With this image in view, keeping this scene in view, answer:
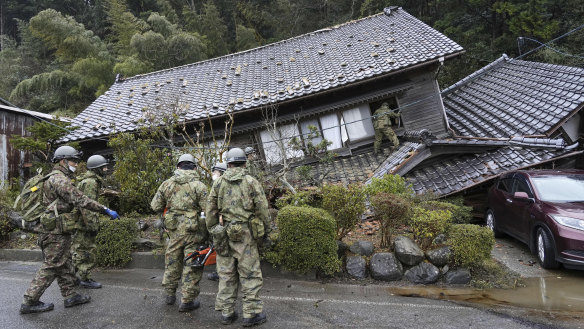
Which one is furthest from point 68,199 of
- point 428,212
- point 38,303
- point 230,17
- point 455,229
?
point 230,17

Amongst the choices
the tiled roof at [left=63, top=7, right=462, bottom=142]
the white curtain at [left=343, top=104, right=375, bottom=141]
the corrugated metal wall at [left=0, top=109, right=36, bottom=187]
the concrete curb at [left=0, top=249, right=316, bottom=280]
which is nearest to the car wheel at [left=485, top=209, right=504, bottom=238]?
the white curtain at [left=343, top=104, right=375, bottom=141]

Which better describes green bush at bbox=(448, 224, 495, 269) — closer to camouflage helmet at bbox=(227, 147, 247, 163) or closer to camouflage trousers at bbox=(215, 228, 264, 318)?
camouflage trousers at bbox=(215, 228, 264, 318)

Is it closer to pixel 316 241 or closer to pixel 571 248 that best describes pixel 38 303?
pixel 316 241

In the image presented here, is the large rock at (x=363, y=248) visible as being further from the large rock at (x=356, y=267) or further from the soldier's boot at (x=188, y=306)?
the soldier's boot at (x=188, y=306)

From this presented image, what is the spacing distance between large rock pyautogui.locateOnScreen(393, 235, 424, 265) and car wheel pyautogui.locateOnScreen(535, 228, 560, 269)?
7.37 ft

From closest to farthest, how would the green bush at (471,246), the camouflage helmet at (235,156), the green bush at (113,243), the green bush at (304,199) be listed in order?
the camouflage helmet at (235,156) < the green bush at (471,246) < the green bush at (304,199) < the green bush at (113,243)

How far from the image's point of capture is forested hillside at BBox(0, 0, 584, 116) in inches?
635

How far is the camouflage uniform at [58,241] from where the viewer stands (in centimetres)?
454

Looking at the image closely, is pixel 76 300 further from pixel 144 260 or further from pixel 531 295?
pixel 531 295

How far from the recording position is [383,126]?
34.0 feet

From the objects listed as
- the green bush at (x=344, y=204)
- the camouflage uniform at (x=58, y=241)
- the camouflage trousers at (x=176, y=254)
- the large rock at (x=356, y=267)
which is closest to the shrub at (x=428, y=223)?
the green bush at (x=344, y=204)

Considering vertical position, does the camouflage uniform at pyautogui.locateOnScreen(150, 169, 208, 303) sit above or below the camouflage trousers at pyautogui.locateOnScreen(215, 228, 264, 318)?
above

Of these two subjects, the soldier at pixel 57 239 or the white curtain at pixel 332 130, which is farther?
the white curtain at pixel 332 130

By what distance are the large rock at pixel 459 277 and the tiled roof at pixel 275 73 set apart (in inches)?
233
